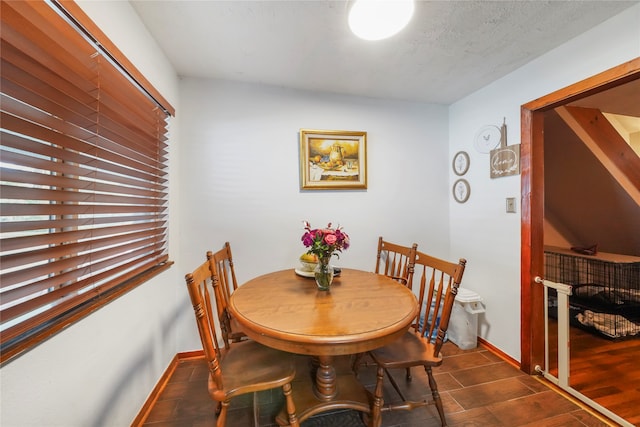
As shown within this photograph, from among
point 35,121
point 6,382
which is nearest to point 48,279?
point 6,382

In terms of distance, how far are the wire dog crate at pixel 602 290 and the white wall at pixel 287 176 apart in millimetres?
1447

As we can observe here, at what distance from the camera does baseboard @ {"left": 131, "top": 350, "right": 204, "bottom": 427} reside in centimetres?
145

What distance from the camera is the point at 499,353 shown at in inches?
83.8

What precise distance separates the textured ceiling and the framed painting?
44cm

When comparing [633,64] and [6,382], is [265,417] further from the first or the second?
[633,64]

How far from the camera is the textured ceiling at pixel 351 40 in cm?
139

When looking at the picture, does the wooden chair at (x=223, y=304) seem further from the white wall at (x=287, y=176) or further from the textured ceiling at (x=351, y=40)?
the textured ceiling at (x=351, y=40)

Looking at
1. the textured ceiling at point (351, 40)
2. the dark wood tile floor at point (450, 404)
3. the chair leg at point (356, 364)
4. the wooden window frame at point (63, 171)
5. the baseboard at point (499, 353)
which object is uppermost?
the textured ceiling at point (351, 40)

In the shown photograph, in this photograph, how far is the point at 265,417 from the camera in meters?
1.51

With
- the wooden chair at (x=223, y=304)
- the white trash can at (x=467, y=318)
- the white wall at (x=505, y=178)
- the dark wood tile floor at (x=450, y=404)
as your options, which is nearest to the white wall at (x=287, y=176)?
the white wall at (x=505, y=178)

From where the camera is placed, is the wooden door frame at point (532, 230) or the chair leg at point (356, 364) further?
the wooden door frame at point (532, 230)

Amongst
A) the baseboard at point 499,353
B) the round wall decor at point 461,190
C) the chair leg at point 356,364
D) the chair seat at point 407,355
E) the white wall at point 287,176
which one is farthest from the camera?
the round wall decor at point 461,190

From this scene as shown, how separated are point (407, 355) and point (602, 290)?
2.79 m

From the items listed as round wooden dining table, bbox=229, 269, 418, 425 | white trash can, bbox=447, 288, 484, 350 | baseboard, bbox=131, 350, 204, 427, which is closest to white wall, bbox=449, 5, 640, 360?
white trash can, bbox=447, 288, 484, 350
